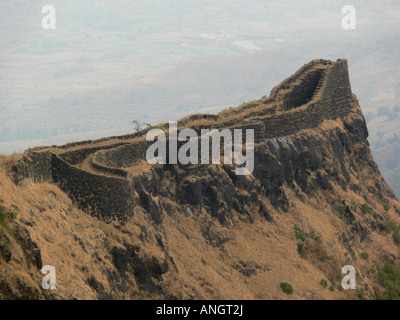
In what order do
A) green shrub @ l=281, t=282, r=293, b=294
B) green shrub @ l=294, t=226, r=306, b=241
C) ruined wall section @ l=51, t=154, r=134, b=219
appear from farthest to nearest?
green shrub @ l=294, t=226, r=306, b=241 < green shrub @ l=281, t=282, r=293, b=294 < ruined wall section @ l=51, t=154, r=134, b=219

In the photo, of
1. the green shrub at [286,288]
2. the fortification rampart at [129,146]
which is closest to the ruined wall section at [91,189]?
the fortification rampart at [129,146]

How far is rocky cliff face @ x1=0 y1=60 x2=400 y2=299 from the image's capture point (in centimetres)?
4072

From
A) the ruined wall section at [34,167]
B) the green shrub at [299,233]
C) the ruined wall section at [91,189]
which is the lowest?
the green shrub at [299,233]

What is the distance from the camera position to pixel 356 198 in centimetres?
6850

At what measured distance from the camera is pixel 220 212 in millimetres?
55875

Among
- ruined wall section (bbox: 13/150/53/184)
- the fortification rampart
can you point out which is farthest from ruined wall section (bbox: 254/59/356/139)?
ruined wall section (bbox: 13/150/53/184)

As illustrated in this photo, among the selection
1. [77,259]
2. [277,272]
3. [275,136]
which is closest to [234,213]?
[277,272]

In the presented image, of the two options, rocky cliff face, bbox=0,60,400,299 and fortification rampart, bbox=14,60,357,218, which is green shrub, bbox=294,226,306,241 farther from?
fortification rampart, bbox=14,60,357,218

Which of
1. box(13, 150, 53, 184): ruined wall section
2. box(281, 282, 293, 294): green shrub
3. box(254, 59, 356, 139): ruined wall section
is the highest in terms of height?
box(254, 59, 356, 139): ruined wall section

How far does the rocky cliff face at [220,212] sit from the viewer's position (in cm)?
4072

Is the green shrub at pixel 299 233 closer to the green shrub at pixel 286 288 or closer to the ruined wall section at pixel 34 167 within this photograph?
the green shrub at pixel 286 288

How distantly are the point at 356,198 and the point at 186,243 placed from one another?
22.6 m

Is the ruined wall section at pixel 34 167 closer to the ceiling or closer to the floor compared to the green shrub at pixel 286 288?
closer to the ceiling

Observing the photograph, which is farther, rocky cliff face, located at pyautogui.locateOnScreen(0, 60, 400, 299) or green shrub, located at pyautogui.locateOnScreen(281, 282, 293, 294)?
green shrub, located at pyautogui.locateOnScreen(281, 282, 293, 294)
